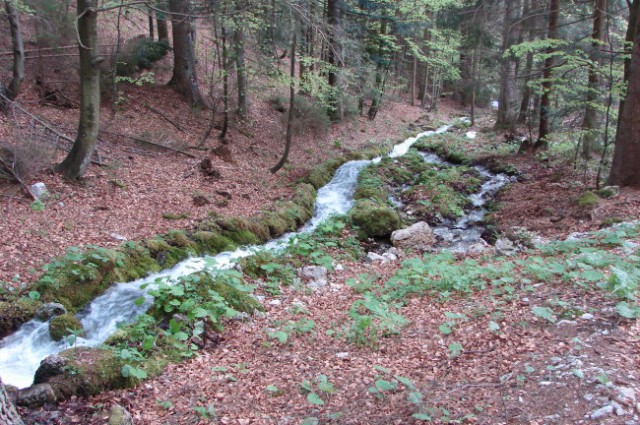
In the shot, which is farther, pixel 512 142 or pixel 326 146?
pixel 512 142

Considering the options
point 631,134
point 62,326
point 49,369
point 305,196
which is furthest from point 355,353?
point 631,134

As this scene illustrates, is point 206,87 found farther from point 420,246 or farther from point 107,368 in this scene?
point 107,368

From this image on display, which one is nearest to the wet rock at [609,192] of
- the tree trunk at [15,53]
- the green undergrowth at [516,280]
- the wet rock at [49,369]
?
the green undergrowth at [516,280]

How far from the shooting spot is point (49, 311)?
552 cm

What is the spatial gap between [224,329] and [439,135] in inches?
754

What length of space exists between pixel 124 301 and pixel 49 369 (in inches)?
78.6

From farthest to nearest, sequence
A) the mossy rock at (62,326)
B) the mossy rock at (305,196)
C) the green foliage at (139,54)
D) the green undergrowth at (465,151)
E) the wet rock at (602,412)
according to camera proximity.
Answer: the green undergrowth at (465,151) < the green foliage at (139,54) < the mossy rock at (305,196) < the mossy rock at (62,326) < the wet rock at (602,412)

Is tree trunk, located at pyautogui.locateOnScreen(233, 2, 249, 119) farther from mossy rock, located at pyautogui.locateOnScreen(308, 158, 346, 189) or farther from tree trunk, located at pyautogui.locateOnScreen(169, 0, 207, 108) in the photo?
mossy rock, located at pyautogui.locateOnScreen(308, 158, 346, 189)

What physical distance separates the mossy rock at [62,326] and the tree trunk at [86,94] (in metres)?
4.48

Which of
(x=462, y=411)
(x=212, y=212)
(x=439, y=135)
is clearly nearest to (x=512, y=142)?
(x=439, y=135)

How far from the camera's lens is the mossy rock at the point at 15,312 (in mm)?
5243

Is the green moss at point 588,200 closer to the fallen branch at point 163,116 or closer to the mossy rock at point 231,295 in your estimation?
the mossy rock at point 231,295

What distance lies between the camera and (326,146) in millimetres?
17281

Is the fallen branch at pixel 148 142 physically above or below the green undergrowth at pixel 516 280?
above
